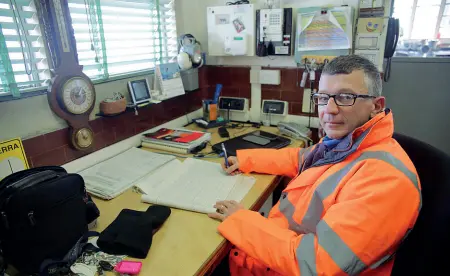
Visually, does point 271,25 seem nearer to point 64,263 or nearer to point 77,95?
point 77,95

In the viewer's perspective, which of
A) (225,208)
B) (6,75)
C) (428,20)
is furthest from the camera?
(428,20)

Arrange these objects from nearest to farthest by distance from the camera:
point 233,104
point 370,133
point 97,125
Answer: point 370,133
point 97,125
point 233,104

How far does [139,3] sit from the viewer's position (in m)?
1.80

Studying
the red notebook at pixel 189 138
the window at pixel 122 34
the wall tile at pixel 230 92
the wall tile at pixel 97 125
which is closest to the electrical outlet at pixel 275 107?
the wall tile at pixel 230 92

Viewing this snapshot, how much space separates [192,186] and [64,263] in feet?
1.80

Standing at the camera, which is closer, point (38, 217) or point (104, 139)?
point (38, 217)

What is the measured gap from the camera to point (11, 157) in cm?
113

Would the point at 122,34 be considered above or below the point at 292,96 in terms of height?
above

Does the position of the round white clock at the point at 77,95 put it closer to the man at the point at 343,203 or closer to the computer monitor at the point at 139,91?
the computer monitor at the point at 139,91

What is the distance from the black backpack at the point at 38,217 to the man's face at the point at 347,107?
0.84 metres

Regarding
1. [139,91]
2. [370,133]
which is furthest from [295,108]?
[370,133]

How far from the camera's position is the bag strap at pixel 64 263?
2.57 ft

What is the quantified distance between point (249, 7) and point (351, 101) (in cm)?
126

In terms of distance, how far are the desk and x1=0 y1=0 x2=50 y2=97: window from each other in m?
0.59
